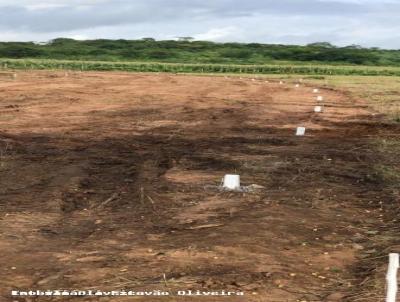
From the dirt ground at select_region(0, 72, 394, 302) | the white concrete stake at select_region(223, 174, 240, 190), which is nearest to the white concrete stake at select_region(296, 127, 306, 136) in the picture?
the dirt ground at select_region(0, 72, 394, 302)

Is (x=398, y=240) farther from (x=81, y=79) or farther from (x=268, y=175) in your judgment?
(x=81, y=79)

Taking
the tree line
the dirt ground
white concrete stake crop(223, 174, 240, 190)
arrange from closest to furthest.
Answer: the dirt ground, white concrete stake crop(223, 174, 240, 190), the tree line

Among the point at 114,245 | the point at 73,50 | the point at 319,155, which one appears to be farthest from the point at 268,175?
the point at 73,50

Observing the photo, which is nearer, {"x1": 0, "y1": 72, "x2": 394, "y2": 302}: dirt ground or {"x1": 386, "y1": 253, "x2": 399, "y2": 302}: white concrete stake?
{"x1": 386, "y1": 253, "x2": 399, "y2": 302}: white concrete stake

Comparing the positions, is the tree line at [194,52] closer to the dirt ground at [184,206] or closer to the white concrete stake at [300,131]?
the white concrete stake at [300,131]

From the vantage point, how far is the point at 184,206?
7680mm

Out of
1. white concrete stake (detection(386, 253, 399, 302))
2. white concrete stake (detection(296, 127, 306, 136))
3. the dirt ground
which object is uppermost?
white concrete stake (detection(386, 253, 399, 302))

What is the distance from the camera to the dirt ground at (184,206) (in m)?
5.28

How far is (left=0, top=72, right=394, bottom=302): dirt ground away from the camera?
528 centimetres

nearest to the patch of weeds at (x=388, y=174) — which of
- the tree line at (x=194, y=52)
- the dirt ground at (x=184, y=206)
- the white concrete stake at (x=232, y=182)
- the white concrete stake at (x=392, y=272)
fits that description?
the dirt ground at (x=184, y=206)

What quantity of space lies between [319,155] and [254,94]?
Result: 46.7 feet

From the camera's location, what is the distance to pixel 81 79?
3128 centimetres

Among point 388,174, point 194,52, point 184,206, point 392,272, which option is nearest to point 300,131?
point 388,174

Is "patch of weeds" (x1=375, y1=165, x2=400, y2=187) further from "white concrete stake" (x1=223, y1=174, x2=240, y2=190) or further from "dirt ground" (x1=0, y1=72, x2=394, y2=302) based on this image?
"white concrete stake" (x1=223, y1=174, x2=240, y2=190)
